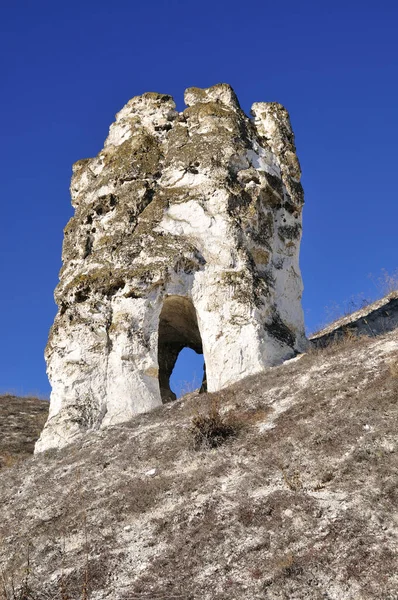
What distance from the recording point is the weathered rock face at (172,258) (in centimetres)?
1472

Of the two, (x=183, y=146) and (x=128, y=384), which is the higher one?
(x=183, y=146)

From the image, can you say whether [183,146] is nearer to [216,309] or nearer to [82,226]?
[82,226]

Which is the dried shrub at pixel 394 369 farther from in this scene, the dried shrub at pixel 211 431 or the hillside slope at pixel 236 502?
the dried shrub at pixel 211 431

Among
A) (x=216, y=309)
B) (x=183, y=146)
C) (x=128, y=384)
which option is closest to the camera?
(x=128, y=384)

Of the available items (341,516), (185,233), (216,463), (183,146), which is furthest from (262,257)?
(341,516)

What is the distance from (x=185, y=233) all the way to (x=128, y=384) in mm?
4280

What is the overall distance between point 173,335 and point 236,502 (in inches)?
408

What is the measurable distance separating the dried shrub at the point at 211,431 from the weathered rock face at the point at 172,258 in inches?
146

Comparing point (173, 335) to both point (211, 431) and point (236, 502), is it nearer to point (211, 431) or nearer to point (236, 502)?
point (211, 431)

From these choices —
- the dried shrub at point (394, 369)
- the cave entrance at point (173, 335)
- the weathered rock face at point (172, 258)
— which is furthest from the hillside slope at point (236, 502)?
the cave entrance at point (173, 335)

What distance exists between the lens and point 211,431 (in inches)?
413

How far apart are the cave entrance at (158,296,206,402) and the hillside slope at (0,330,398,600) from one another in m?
4.28

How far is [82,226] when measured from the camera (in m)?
17.7

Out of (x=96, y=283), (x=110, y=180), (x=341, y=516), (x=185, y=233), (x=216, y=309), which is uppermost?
(x=110, y=180)
